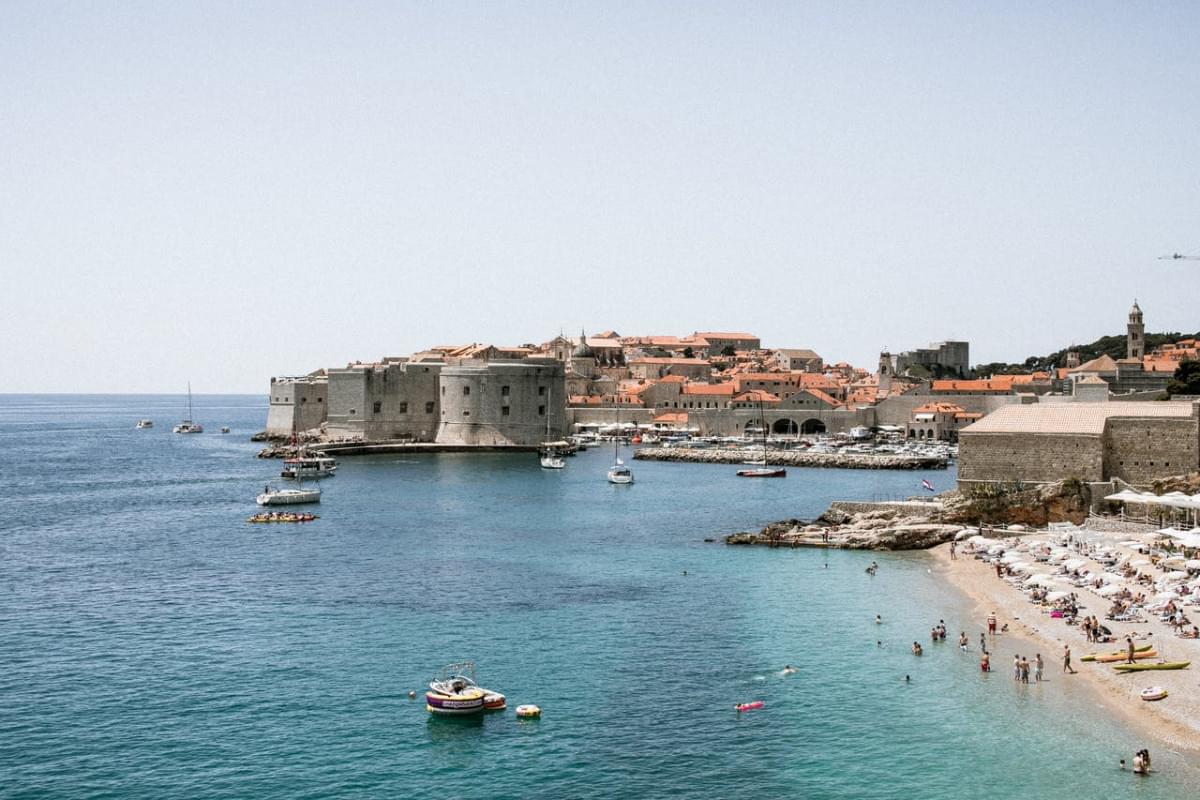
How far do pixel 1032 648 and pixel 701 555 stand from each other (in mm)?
11682

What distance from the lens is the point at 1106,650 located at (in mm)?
18312

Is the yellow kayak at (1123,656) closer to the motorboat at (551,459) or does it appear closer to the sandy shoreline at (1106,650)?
the sandy shoreline at (1106,650)

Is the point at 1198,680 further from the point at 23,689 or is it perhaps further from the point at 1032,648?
the point at 23,689

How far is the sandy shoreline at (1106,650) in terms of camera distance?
1513cm

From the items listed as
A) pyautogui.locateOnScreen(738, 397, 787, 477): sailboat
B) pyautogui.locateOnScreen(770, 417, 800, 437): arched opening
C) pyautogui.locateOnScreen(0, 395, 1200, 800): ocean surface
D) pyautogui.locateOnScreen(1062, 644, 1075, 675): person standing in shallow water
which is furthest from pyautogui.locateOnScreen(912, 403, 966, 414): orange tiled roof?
pyautogui.locateOnScreen(1062, 644, 1075, 675): person standing in shallow water

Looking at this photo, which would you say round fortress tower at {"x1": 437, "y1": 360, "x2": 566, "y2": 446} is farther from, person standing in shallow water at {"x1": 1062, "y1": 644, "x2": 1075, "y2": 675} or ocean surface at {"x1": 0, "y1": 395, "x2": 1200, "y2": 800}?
person standing in shallow water at {"x1": 1062, "y1": 644, "x2": 1075, "y2": 675}

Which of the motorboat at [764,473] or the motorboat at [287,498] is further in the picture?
the motorboat at [764,473]

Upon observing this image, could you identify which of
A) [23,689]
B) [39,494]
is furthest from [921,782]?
[39,494]

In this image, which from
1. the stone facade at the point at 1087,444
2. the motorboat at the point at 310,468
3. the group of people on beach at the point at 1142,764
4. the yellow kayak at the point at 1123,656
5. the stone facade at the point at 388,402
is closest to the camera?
the group of people on beach at the point at 1142,764

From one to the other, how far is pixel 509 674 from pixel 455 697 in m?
1.95

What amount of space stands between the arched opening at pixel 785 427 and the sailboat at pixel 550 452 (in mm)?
19085

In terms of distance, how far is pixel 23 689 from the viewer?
17.3 metres

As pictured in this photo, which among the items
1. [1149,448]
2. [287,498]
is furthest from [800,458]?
[1149,448]

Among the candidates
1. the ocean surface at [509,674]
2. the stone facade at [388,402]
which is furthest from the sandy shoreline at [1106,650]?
the stone facade at [388,402]
